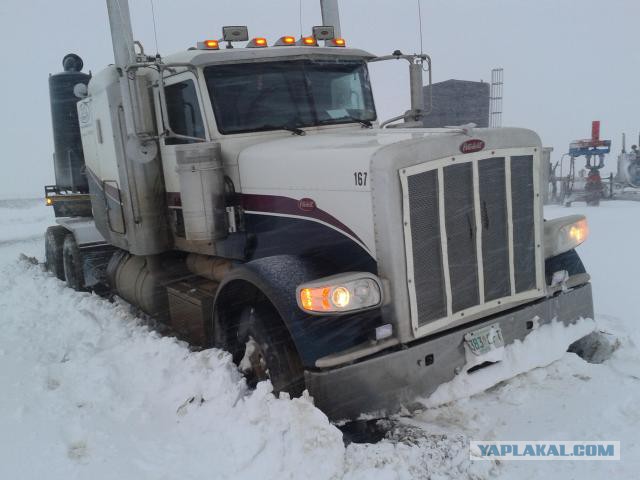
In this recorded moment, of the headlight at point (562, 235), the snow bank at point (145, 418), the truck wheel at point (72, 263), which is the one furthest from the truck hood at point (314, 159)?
the truck wheel at point (72, 263)

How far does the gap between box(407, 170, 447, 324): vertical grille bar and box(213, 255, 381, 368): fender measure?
0.32 metres

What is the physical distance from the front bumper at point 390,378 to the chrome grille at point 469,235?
0.14 meters

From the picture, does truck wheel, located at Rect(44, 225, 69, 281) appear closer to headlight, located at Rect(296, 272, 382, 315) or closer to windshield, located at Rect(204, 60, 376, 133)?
windshield, located at Rect(204, 60, 376, 133)

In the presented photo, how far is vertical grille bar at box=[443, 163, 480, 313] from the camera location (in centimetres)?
338

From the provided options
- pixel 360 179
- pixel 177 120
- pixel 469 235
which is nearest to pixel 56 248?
pixel 177 120

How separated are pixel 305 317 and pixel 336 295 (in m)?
0.32

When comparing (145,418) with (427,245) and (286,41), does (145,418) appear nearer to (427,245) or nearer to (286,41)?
(427,245)

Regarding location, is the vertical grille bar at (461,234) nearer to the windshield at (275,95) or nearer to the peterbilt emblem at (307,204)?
the peterbilt emblem at (307,204)

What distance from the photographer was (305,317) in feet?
10.8

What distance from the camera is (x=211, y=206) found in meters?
4.63

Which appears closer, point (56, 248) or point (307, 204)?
point (307, 204)

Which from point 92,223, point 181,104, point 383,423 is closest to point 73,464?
point 383,423

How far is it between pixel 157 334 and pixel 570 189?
15162mm

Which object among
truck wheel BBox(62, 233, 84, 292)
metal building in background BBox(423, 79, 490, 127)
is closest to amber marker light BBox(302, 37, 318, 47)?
truck wheel BBox(62, 233, 84, 292)
